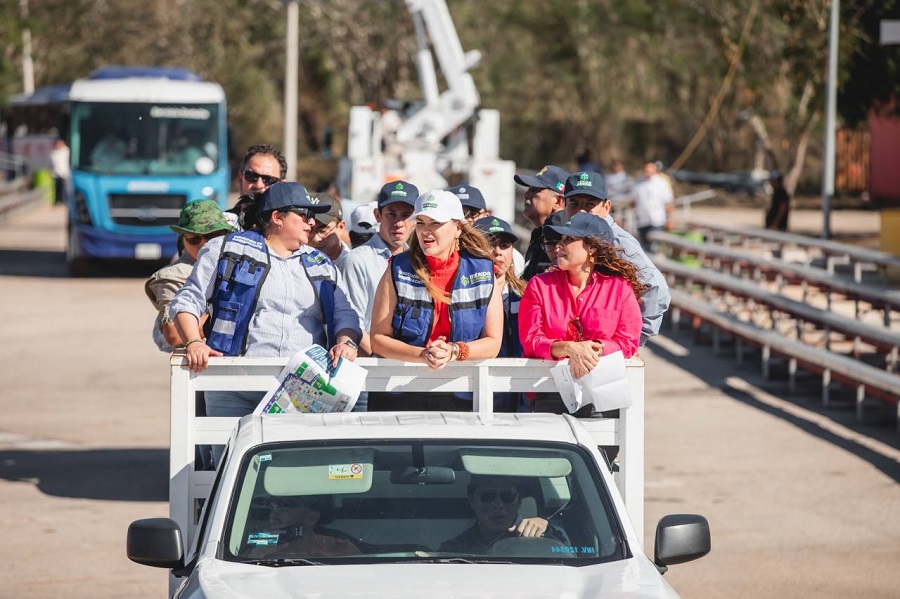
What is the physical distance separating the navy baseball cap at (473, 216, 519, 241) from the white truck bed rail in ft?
4.03

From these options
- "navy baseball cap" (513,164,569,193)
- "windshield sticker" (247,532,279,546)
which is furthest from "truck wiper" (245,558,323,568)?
"navy baseball cap" (513,164,569,193)

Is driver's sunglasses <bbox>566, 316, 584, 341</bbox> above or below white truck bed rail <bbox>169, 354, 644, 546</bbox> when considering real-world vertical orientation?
above

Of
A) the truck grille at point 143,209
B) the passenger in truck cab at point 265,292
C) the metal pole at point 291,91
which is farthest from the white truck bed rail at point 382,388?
the metal pole at point 291,91

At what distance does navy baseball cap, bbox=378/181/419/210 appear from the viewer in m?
7.52

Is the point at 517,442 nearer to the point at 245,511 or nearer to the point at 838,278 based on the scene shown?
the point at 245,511

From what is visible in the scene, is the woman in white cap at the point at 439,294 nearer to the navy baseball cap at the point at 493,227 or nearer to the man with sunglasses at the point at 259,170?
the navy baseball cap at the point at 493,227

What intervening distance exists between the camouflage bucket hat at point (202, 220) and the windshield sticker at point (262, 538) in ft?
10.4

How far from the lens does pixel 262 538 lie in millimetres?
4707

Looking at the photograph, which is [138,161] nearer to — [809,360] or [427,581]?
[809,360]

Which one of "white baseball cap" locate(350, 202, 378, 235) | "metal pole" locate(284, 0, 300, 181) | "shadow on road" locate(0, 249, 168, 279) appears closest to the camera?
"white baseball cap" locate(350, 202, 378, 235)

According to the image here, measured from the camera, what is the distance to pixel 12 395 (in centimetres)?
1359

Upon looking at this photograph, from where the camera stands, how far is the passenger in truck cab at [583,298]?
20.8 feet

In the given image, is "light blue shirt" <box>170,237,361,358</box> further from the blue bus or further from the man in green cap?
the blue bus

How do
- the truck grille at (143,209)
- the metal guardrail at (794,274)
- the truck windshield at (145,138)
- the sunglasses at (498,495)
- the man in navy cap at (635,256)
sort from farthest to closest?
the truck windshield at (145,138)
the truck grille at (143,209)
the metal guardrail at (794,274)
the man in navy cap at (635,256)
the sunglasses at (498,495)
